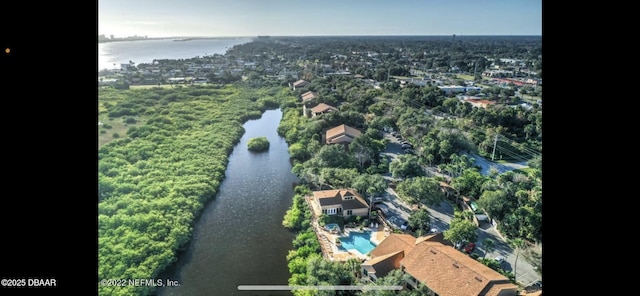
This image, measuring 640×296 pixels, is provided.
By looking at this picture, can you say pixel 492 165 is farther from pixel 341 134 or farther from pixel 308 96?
pixel 308 96

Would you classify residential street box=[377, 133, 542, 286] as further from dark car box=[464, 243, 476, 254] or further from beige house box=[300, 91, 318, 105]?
beige house box=[300, 91, 318, 105]

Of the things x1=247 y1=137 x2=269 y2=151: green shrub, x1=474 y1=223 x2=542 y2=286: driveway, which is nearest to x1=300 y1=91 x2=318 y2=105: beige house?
x1=247 y1=137 x2=269 y2=151: green shrub

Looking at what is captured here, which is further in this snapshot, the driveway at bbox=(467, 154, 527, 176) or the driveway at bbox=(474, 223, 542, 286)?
the driveway at bbox=(467, 154, 527, 176)

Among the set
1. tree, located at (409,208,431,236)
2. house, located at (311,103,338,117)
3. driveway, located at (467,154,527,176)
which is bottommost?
tree, located at (409,208,431,236)

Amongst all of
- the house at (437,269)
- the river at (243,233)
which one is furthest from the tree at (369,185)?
the house at (437,269)

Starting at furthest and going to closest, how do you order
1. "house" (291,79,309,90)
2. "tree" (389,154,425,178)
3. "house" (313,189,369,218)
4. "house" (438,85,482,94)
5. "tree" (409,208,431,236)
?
"house" (291,79,309,90)
"house" (438,85,482,94)
"tree" (389,154,425,178)
"house" (313,189,369,218)
"tree" (409,208,431,236)

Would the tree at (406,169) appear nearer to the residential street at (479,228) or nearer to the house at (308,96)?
the residential street at (479,228)
